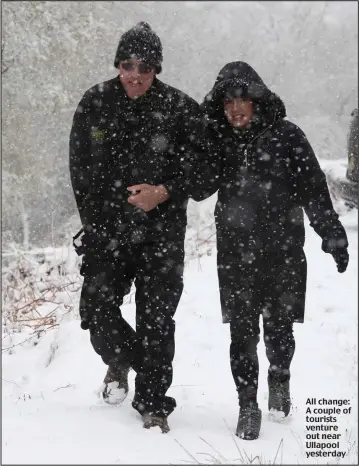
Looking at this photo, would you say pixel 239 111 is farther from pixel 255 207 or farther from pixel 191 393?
pixel 191 393

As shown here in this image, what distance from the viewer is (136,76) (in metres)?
3.91

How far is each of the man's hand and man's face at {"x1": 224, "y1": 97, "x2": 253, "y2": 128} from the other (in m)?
0.62

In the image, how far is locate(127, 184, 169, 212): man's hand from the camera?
12.4ft

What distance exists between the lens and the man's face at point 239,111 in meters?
3.81

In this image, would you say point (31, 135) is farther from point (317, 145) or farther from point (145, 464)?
point (317, 145)

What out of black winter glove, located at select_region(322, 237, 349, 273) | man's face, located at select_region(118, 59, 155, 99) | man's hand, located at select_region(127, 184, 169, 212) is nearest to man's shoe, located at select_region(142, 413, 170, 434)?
man's hand, located at select_region(127, 184, 169, 212)

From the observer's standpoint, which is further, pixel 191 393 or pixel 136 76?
pixel 191 393

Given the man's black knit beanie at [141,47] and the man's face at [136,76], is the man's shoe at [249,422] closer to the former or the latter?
the man's face at [136,76]

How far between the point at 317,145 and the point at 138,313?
21.4 metres

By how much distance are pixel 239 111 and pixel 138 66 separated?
2.36 feet

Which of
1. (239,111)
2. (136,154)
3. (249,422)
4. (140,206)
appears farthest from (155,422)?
(239,111)

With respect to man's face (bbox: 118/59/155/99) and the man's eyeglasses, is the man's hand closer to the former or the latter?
man's face (bbox: 118/59/155/99)

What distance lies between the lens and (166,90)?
13.1 ft

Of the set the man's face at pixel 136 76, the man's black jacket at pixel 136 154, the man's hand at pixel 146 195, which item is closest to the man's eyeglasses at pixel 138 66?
the man's face at pixel 136 76
